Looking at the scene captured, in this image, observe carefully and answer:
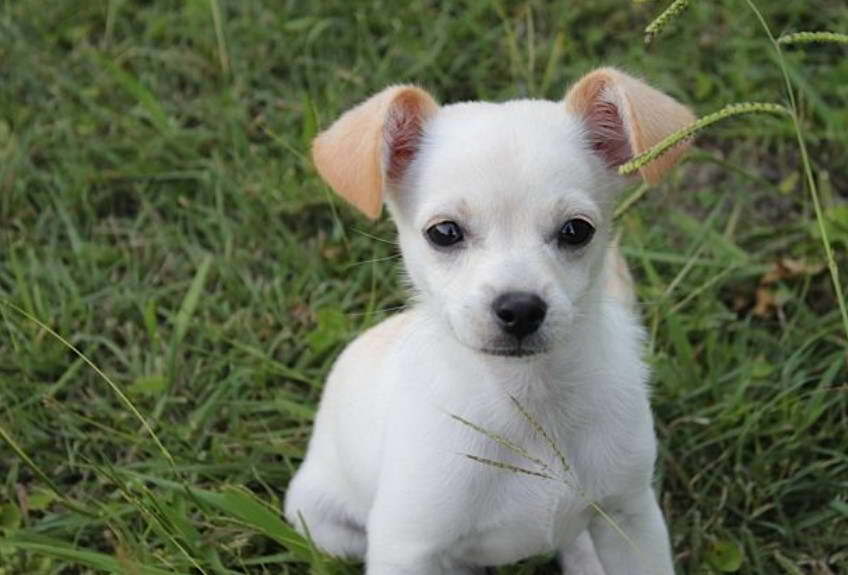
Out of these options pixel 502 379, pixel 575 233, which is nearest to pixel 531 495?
pixel 502 379

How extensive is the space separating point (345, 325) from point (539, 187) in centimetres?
180

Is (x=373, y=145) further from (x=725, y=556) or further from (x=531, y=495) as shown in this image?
(x=725, y=556)

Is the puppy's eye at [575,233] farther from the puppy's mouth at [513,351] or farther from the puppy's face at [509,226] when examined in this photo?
the puppy's mouth at [513,351]

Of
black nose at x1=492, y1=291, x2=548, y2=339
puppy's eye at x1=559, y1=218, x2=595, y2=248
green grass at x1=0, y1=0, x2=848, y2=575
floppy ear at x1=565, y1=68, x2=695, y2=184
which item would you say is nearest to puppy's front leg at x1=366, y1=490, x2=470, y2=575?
green grass at x1=0, y1=0, x2=848, y2=575

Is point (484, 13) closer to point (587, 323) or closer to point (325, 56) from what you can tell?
point (325, 56)

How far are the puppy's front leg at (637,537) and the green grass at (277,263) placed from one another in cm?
44

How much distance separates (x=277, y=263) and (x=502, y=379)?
1847mm

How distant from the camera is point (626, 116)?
9.25 feet

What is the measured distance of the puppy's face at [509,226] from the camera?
2.75 m

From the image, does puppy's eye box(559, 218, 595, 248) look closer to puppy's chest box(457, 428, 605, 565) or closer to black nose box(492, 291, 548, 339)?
black nose box(492, 291, 548, 339)

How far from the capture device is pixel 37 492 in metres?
4.05

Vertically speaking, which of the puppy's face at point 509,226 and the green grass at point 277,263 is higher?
the puppy's face at point 509,226

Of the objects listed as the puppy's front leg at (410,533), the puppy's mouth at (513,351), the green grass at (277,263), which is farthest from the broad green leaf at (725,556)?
the puppy's mouth at (513,351)

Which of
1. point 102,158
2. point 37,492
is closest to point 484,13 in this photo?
point 102,158
